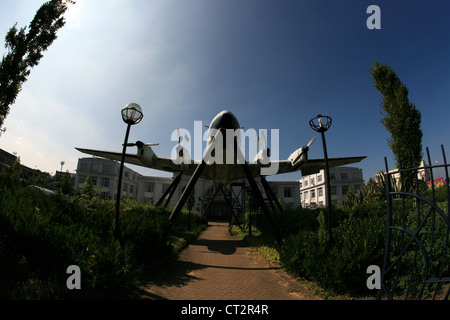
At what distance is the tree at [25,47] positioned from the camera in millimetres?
8562

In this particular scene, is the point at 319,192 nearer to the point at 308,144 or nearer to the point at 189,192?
the point at 308,144

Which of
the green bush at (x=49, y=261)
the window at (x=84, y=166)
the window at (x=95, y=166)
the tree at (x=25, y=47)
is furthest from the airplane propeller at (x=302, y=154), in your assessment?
the window at (x=84, y=166)

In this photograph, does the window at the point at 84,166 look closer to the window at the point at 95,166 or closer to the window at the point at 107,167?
the window at the point at 95,166

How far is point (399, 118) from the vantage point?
1257cm

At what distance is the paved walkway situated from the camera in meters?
4.53

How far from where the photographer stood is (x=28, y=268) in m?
3.63

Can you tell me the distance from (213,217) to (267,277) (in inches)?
1423

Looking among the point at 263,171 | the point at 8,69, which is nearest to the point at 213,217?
the point at 263,171

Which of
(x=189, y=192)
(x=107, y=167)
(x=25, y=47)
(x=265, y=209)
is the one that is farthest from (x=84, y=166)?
(x=265, y=209)

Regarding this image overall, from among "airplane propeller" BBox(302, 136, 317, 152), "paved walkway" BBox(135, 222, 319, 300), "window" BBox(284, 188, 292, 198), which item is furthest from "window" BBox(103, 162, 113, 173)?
"airplane propeller" BBox(302, 136, 317, 152)

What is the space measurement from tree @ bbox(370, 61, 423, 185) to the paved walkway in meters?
11.5

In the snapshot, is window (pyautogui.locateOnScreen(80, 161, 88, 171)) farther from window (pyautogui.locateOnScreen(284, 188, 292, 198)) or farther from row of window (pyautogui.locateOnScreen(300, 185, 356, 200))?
row of window (pyautogui.locateOnScreen(300, 185, 356, 200))

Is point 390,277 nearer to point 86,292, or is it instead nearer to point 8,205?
point 86,292
